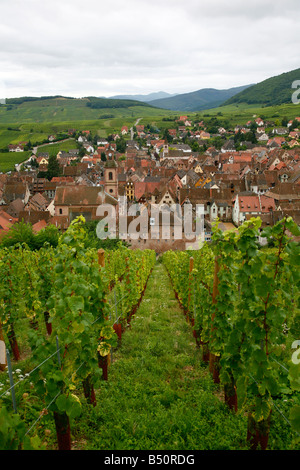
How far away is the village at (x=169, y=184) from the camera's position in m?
50.8

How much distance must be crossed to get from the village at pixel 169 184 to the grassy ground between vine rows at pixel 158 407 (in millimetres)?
6399

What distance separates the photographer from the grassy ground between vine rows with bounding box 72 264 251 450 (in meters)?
4.72

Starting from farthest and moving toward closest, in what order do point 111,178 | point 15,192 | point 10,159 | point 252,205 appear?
1. point 10,159
2. point 15,192
3. point 111,178
4. point 252,205

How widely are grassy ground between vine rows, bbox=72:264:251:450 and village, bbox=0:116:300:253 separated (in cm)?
640

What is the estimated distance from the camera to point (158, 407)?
549 centimetres

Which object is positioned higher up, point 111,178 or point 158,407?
point 111,178

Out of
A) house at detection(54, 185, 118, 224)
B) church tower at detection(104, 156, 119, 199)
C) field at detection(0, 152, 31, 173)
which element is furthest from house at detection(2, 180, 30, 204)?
field at detection(0, 152, 31, 173)

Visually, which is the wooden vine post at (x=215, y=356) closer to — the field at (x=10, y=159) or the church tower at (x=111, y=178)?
the church tower at (x=111, y=178)

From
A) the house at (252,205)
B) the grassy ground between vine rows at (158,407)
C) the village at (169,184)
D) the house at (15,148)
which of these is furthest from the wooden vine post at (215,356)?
the house at (15,148)

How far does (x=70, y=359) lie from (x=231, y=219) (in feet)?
192

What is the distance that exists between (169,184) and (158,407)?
236ft

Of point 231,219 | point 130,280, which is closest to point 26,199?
point 231,219

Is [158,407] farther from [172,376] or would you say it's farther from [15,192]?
[15,192]

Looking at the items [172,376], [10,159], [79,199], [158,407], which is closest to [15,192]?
[79,199]
